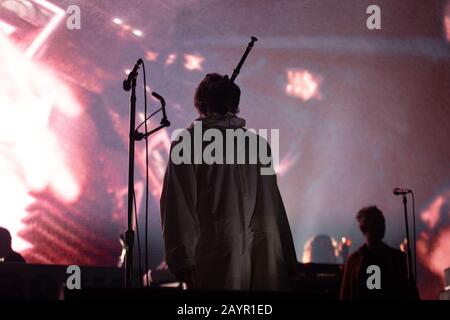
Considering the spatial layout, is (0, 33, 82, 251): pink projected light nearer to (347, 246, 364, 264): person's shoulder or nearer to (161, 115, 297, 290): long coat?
(347, 246, 364, 264): person's shoulder

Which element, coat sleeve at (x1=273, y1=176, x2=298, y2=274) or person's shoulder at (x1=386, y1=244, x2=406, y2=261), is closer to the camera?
coat sleeve at (x1=273, y1=176, x2=298, y2=274)

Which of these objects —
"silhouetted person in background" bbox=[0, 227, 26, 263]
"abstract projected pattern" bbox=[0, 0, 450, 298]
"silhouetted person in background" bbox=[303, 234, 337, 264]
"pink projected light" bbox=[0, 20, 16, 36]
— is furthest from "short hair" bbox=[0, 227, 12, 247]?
"silhouetted person in background" bbox=[303, 234, 337, 264]

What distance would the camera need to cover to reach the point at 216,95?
2107mm

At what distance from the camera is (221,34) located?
561 centimetres

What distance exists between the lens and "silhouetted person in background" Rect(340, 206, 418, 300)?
8.81 feet

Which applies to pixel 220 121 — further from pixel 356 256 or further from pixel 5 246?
pixel 5 246

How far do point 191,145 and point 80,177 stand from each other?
3.43 m

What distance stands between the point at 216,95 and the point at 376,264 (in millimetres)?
1210

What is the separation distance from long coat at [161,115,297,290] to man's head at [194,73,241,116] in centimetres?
4

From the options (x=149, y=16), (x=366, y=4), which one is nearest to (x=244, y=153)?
(x=149, y=16)

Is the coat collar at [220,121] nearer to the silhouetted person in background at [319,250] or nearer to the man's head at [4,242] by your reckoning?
the man's head at [4,242]
